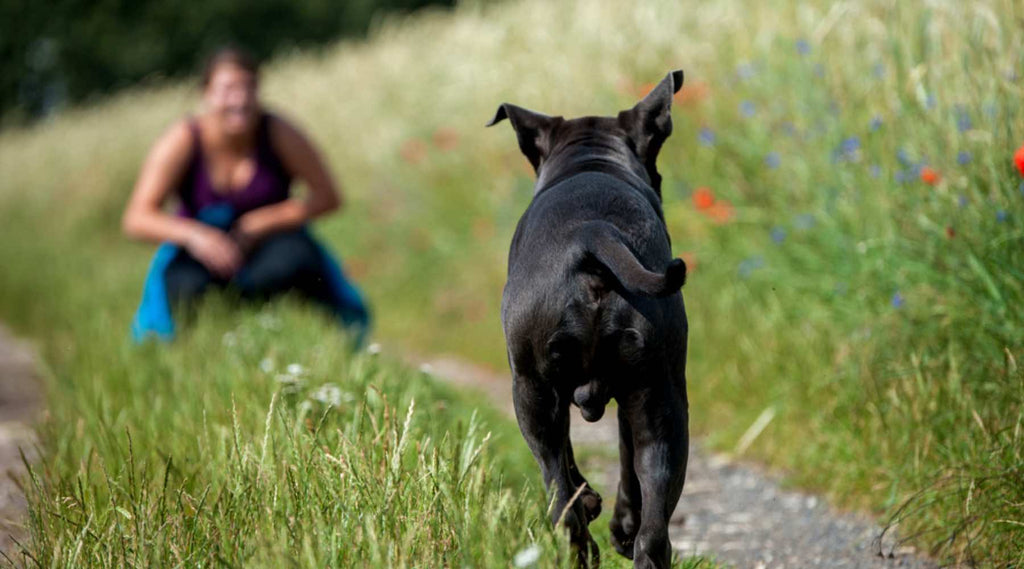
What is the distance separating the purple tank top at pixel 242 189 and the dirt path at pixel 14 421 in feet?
4.23

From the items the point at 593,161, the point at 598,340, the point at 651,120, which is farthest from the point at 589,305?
the point at 651,120

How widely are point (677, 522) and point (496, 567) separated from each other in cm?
168

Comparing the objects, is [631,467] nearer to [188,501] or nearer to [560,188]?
[560,188]

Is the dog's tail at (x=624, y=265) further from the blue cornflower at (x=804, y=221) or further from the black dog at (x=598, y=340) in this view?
the blue cornflower at (x=804, y=221)

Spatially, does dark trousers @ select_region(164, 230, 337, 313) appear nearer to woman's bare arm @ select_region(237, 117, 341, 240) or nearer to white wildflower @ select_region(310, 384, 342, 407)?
woman's bare arm @ select_region(237, 117, 341, 240)

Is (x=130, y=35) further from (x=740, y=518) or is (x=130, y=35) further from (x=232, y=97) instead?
(x=740, y=518)

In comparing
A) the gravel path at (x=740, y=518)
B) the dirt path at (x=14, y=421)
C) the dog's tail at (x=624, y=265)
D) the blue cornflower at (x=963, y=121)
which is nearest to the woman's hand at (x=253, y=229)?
the dirt path at (x=14, y=421)

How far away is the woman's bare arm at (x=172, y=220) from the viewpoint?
17.8ft

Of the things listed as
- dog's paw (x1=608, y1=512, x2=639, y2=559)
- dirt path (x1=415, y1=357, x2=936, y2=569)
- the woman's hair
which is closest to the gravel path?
dirt path (x1=415, y1=357, x2=936, y2=569)

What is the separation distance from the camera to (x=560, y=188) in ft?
7.63

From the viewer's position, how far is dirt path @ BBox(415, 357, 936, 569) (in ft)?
9.73

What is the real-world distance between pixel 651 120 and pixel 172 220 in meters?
3.62

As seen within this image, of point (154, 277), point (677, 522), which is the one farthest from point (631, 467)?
point (154, 277)

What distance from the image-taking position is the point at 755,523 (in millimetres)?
3457
